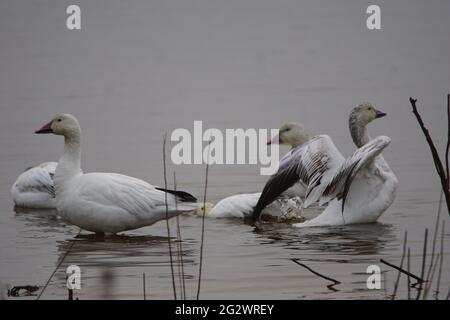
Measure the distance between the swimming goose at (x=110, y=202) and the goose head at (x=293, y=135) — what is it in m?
2.23

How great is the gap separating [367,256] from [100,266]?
1986mm


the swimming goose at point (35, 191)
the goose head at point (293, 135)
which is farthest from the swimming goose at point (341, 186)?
the swimming goose at point (35, 191)

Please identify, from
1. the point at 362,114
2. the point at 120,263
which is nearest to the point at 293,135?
the point at 362,114

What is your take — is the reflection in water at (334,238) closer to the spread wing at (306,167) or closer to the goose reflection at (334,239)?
the goose reflection at (334,239)

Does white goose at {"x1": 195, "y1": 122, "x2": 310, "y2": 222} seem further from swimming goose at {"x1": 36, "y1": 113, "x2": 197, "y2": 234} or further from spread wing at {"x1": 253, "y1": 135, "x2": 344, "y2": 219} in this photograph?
swimming goose at {"x1": 36, "y1": 113, "x2": 197, "y2": 234}

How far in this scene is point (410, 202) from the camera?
10297 millimetres

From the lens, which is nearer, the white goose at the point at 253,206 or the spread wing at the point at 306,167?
the spread wing at the point at 306,167

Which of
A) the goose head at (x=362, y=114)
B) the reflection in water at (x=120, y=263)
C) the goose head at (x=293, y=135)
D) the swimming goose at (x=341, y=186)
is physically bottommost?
the reflection in water at (x=120, y=263)

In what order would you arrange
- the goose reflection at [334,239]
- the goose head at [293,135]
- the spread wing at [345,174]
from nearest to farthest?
the goose reflection at [334,239] < the spread wing at [345,174] < the goose head at [293,135]

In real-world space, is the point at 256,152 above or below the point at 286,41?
below

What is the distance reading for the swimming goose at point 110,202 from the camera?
8750mm
